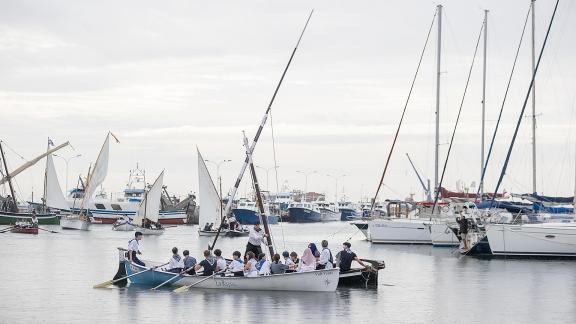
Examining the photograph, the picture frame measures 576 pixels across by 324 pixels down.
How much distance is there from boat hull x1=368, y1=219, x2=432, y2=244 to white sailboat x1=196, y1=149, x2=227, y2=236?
24.6 metres

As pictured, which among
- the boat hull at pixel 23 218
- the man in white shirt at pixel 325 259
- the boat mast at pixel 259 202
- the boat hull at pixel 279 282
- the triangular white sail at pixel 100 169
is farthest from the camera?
the boat hull at pixel 23 218

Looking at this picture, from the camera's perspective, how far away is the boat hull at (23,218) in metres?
138

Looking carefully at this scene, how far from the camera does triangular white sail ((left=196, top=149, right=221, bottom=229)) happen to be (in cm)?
10738

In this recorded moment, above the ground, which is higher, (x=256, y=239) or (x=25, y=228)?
(x=25, y=228)

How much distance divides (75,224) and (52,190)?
827 inches

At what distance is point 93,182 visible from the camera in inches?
5044

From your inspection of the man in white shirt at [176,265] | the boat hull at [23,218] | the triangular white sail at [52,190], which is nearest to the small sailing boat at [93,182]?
the boat hull at [23,218]

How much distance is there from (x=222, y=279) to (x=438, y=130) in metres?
48.3

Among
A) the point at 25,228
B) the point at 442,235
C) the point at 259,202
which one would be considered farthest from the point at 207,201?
the point at 259,202

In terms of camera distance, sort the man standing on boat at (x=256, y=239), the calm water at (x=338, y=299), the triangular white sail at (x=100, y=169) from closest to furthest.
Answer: the calm water at (x=338, y=299), the man standing on boat at (x=256, y=239), the triangular white sail at (x=100, y=169)

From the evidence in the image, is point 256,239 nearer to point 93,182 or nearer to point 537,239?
point 537,239

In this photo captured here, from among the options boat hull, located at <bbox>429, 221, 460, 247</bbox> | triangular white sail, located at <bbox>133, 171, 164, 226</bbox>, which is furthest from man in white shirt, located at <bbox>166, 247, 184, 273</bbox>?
triangular white sail, located at <bbox>133, 171, 164, 226</bbox>

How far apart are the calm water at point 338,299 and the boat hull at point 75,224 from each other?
208ft

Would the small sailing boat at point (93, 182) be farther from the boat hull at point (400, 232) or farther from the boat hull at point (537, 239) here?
the boat hull at point (537, 239)
